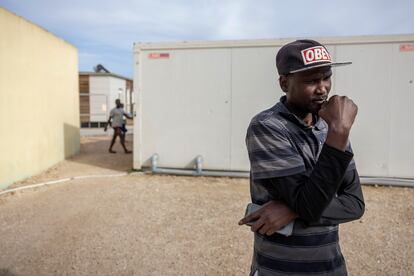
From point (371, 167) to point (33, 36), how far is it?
7787 millimetres

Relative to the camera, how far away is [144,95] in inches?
308

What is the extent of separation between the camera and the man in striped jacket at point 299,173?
4.34 ft

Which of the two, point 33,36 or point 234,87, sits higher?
point 33,36

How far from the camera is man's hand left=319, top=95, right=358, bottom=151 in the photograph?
49.6 inches

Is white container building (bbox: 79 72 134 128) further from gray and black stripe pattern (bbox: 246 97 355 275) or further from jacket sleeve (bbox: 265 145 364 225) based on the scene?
jacket sleeve (bbox: 265 145 364 225)

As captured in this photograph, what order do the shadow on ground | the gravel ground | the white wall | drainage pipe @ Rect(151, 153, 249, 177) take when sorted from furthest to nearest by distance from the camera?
the white wall
the shadow on ground
drainage pipe @ Rect(151, 153, 249, 177)
the gravel ground

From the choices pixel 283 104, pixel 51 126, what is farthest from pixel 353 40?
pixel 51 126

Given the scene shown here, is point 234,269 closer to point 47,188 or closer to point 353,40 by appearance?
point 47,188

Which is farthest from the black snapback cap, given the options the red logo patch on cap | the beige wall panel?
the beige wall panel

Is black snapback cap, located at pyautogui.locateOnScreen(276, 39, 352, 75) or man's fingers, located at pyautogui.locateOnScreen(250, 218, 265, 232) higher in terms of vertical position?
black snapback cap, located at pyautogui.locateOnScreen(276, 39, 352, 75)

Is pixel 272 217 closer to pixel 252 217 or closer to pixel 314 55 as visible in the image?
pixel 252 217

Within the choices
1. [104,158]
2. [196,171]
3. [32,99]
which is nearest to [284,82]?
[196,171]

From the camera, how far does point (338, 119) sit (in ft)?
4.25

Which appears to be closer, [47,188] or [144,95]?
[47,188]
